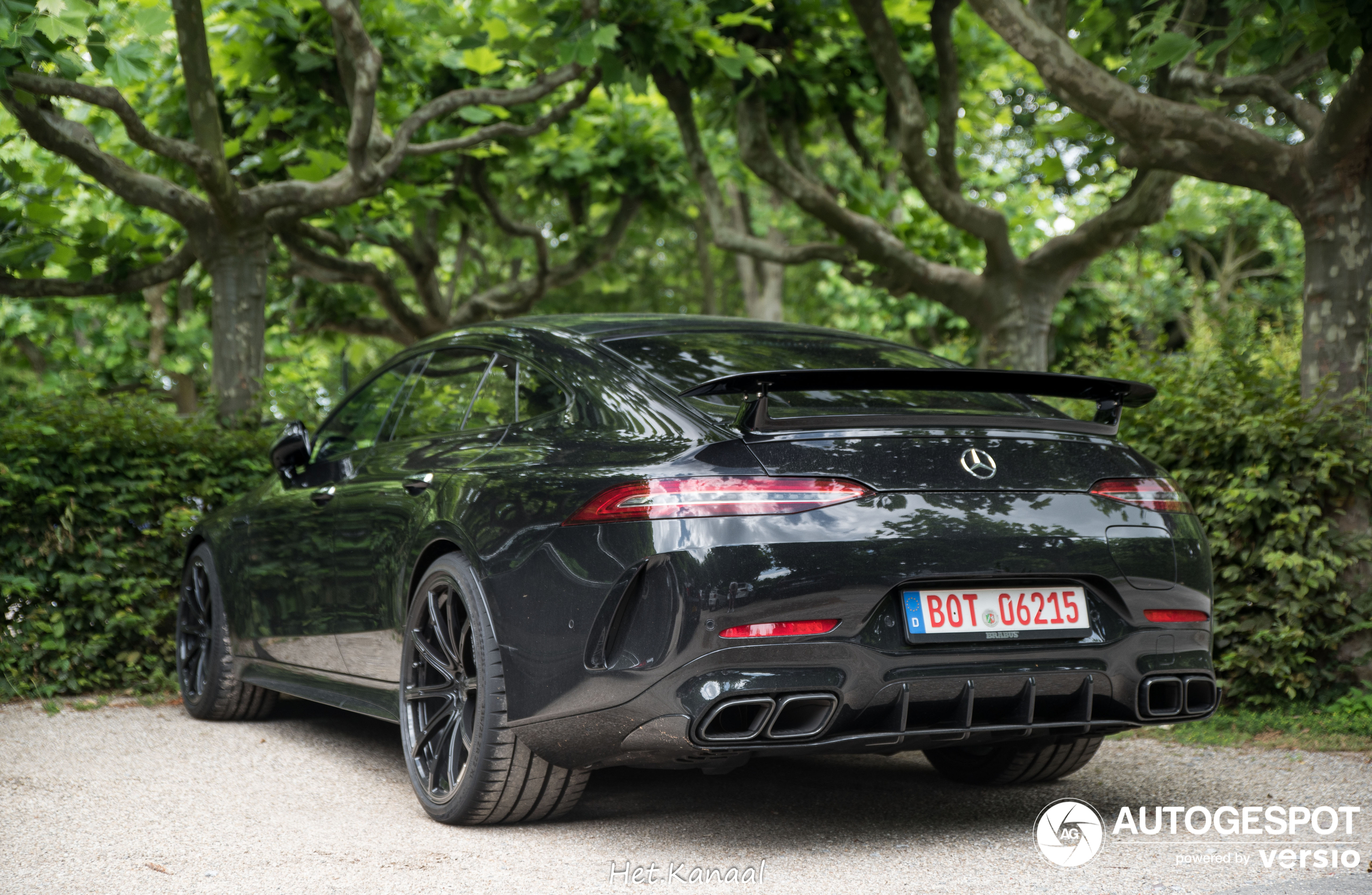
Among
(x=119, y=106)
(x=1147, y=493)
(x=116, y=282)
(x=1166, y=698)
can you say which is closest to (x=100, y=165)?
(x=119, y=106)

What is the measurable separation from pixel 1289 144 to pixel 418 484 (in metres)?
4.65

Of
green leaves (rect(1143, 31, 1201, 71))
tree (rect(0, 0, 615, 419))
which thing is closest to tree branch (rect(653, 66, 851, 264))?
tree (rect(0, 0, 615, 419))

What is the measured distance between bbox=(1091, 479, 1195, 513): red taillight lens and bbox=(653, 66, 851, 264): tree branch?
6.91 metres

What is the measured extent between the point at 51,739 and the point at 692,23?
593 centimetres

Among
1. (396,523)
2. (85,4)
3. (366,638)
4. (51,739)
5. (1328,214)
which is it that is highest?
(85,4)

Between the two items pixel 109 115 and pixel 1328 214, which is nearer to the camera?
pixel 1328 214

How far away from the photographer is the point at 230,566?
5.84 metres

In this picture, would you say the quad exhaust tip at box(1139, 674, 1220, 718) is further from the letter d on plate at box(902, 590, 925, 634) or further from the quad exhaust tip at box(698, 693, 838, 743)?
the quad exhaust tip at box(698, 693, 838, 743)

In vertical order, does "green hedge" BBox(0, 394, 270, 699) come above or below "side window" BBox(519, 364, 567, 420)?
below

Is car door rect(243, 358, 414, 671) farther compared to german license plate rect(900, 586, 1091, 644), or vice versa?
car door rect(243, 358, 414, 671)

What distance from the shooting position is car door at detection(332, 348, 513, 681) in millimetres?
4328

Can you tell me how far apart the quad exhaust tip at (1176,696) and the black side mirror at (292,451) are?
11.3ft

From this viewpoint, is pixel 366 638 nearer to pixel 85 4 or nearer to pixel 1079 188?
pixel 85 4

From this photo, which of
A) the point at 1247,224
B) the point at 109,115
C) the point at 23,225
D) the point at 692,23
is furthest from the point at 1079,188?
the point at 1247,224
